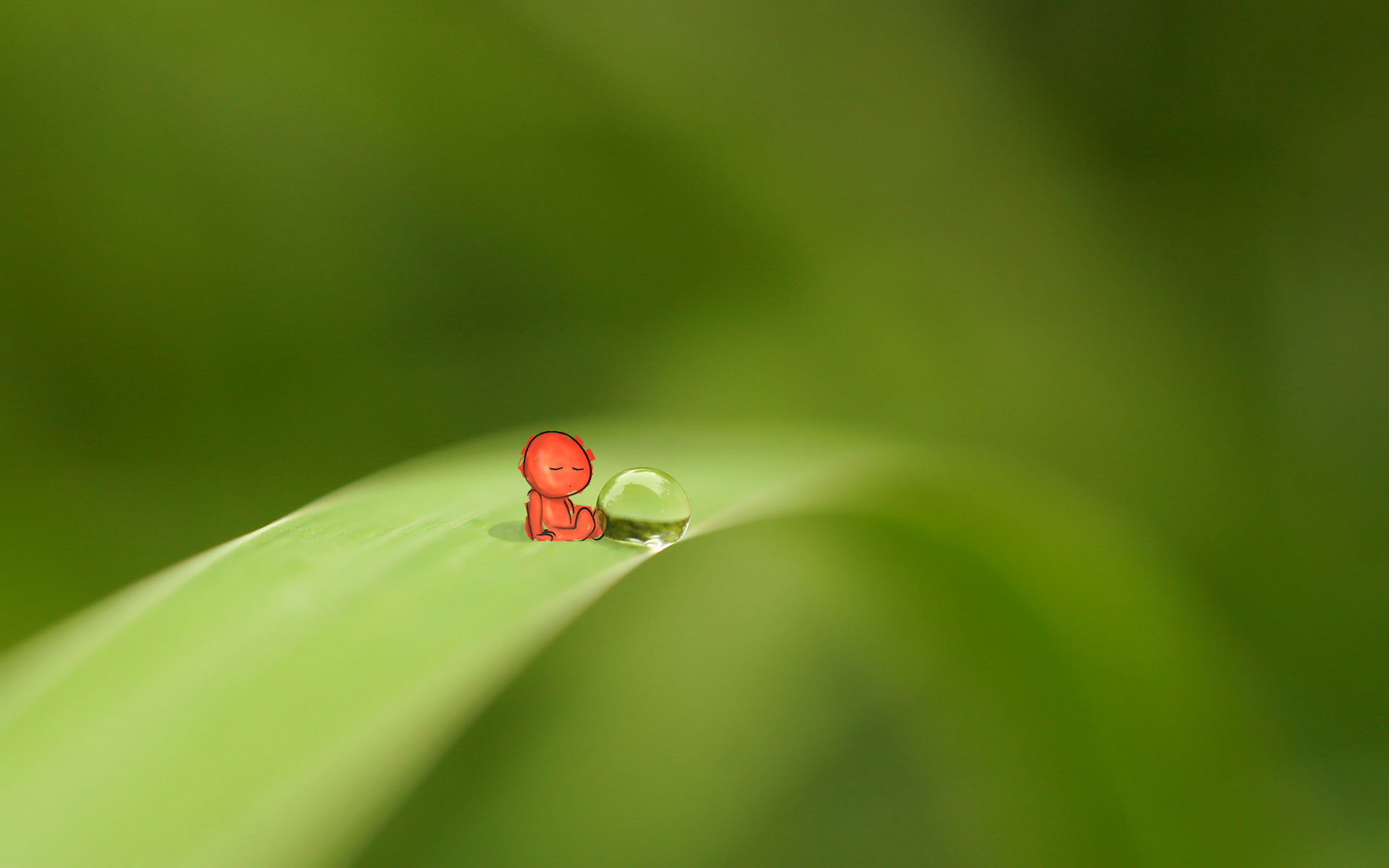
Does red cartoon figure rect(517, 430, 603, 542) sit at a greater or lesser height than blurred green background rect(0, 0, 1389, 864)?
lesser

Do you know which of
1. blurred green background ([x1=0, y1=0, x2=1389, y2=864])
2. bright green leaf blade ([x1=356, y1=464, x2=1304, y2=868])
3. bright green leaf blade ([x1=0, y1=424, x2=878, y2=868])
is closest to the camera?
bright green leaf blade ([x1=0, y1=424, x2=878, y2=868])

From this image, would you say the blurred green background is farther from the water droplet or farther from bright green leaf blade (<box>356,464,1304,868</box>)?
the water droplet

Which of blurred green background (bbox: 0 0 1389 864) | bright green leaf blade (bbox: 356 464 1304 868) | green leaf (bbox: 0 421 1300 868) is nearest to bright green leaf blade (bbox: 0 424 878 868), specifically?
green leaf (bbox: 0 421 1300 868)

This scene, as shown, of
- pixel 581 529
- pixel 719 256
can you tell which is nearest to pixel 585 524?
pixel 581 529

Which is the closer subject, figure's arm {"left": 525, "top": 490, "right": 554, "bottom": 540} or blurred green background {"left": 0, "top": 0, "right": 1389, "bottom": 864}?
figure's arm {"left": 525, "top": 490, "right": 554, "bottom": 540}

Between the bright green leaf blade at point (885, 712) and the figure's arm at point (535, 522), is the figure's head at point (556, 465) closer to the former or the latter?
the figure's arm at point (535, 522)

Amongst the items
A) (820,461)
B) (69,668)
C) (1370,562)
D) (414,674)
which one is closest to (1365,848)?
(1370,562)
